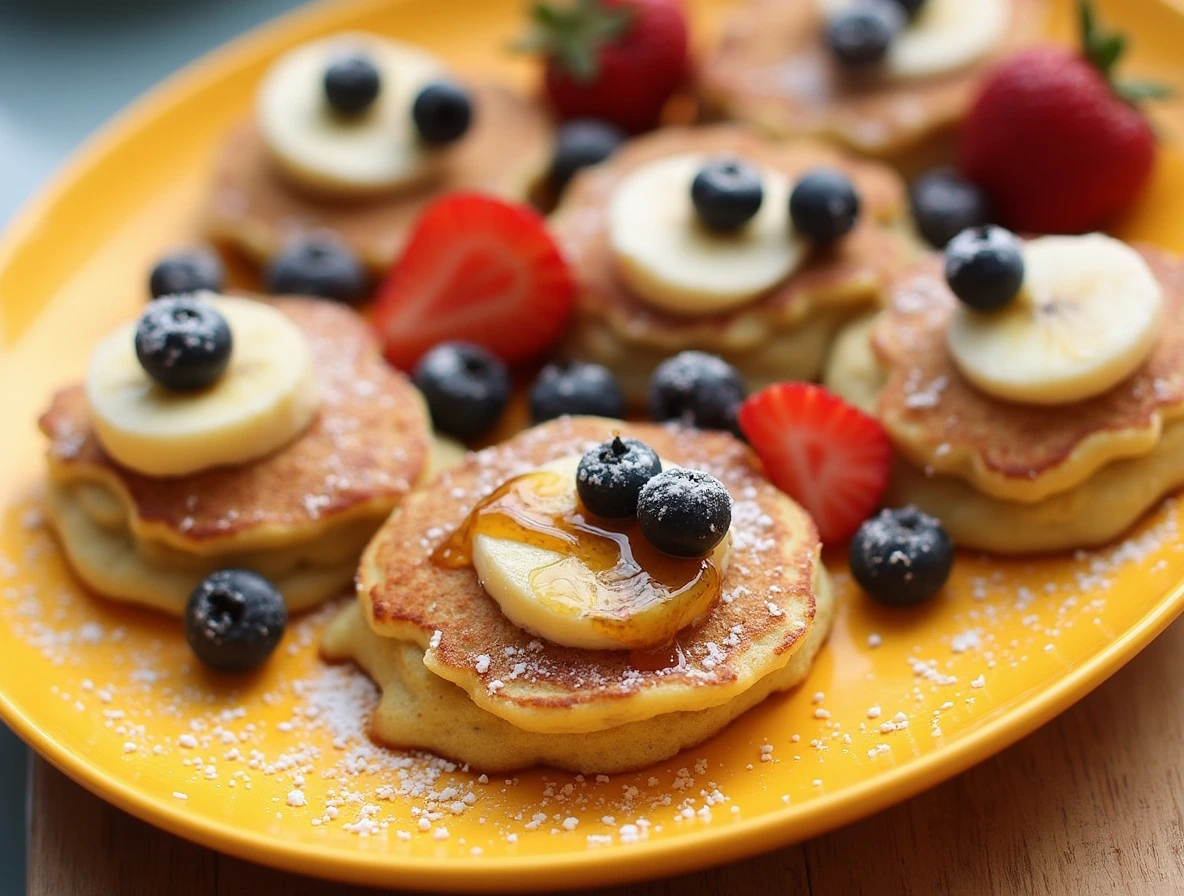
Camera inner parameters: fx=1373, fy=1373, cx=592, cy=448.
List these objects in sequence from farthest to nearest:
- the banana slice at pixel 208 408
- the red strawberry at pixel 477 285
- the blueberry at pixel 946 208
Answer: the blueberry at pixel 946 208 < the red strawberry at pixel 477 285 < the banana slice at pixel 208 408

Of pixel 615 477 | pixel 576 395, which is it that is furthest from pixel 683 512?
pixel 576 395

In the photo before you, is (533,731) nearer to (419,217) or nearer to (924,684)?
(924,684)

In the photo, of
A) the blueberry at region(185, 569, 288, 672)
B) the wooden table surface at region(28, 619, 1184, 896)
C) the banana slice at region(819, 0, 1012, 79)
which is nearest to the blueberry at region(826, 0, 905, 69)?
the banana slice at region(819, 0, 1012, 79)

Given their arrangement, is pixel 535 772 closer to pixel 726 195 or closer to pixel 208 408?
pixel 208 408

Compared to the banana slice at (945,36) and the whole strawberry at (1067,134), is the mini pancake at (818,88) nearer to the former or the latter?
the banana slice at (945,36)

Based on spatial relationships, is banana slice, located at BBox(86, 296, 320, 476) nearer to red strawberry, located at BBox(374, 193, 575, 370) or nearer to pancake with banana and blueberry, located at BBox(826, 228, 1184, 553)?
red strawberry, located at BBox(374, 193, 575, 370)

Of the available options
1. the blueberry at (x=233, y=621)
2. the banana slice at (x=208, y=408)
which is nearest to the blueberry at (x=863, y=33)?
the banana slice at (x=208, y=408)

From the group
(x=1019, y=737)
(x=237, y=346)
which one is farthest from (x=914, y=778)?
(x=237, y=346)
